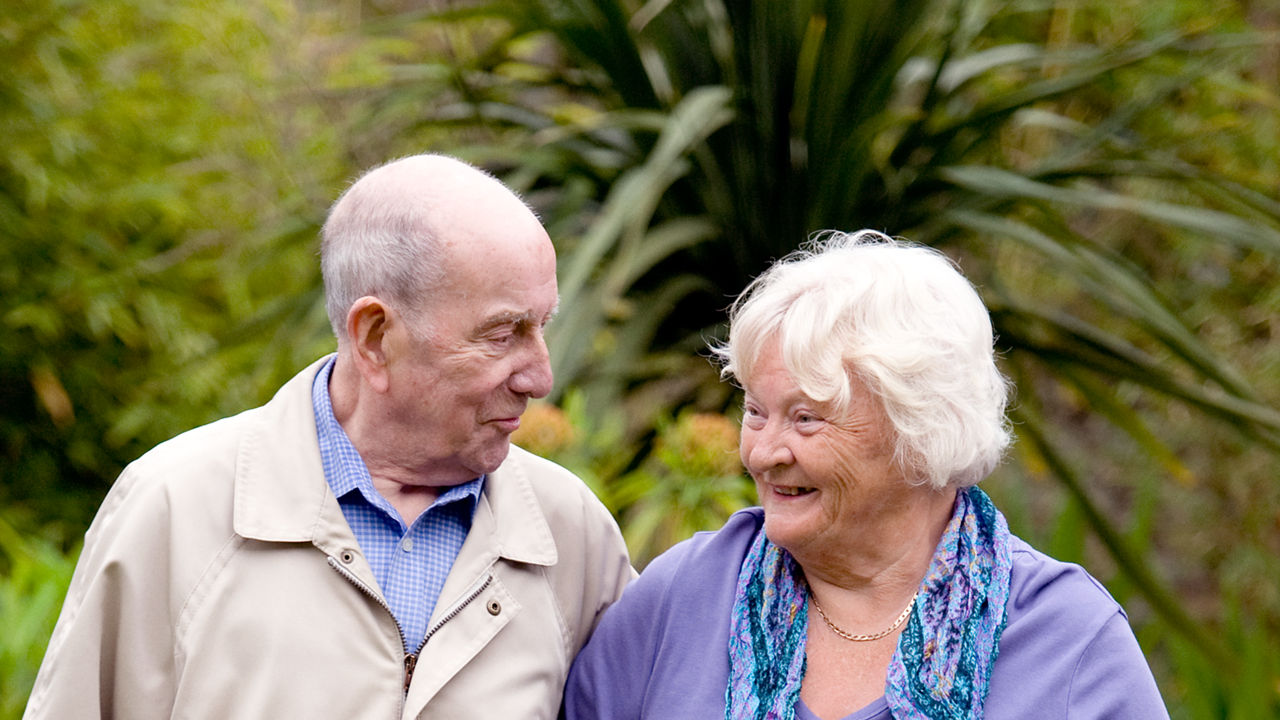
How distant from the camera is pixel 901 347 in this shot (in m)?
1.59

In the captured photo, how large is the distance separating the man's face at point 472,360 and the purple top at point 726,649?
347 millimetres

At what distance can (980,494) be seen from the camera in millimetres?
1718

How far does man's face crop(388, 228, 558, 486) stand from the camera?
158cm

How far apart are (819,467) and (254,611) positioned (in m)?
0.73

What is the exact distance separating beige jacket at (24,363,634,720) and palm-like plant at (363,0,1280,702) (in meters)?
1.11

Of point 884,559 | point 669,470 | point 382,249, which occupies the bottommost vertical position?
point 669,470

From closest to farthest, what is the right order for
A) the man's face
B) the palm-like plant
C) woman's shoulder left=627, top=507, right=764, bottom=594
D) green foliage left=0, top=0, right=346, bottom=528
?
the man's face < woman's shoulder left=627, top=507, right=764, bottom=594 < the palm-like plant < green foliage left=0, top=0, right=346, bottom=528

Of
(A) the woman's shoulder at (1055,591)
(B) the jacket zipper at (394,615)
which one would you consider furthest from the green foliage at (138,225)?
(A) the woman's shoulder at (1055,591)

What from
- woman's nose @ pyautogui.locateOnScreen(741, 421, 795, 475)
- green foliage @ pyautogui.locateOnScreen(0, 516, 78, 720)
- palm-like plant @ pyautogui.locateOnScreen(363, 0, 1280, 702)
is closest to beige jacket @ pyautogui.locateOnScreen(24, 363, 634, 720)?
woman's nose @ pyautogui.locateOnScreen(741, 421, 795, 475)

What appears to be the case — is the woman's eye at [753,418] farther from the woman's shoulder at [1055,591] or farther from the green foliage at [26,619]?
the green foliage at [26,619]

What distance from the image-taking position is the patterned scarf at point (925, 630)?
5.04 feet

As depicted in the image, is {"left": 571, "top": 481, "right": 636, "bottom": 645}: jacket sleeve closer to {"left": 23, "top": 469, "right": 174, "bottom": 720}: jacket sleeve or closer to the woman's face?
the woman's face

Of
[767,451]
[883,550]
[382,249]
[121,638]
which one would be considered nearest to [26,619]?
[121,638]

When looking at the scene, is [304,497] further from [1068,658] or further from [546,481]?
[1068,658]
